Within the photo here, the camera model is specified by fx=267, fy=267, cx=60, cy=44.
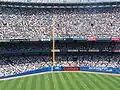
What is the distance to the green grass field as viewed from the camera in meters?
33.3

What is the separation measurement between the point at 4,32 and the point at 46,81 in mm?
17715

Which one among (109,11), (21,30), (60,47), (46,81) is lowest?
(46,81)

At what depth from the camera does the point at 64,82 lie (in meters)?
36.6

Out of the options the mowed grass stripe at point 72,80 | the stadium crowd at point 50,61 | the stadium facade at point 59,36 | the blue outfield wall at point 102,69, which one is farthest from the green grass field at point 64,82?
the stadium crowd at point 50,61

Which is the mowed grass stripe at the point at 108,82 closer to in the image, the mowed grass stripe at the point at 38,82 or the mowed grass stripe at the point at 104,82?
the mowed grass stripe at the point at 104,82

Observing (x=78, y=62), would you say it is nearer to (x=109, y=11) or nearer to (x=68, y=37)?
(x=68, y=37)

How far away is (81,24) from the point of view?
5459 cm

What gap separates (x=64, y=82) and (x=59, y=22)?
68.2ft

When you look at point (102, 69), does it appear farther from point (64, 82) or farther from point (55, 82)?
point (55, 82)

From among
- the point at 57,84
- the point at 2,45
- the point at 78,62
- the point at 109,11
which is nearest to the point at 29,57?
the point at 2,45

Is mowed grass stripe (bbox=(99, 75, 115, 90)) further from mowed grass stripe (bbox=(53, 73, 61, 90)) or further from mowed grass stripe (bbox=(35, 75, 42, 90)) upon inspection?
mowed grass stripe (bbox=(35, 75, 42, 90))

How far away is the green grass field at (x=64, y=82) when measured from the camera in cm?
3334

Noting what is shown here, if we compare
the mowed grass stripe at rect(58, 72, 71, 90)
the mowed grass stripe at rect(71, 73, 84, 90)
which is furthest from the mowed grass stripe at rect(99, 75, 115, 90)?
the mowed grass stripe at rect(58, 72, 71, 90)

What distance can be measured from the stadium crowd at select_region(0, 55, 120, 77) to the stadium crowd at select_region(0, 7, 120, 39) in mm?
4086
